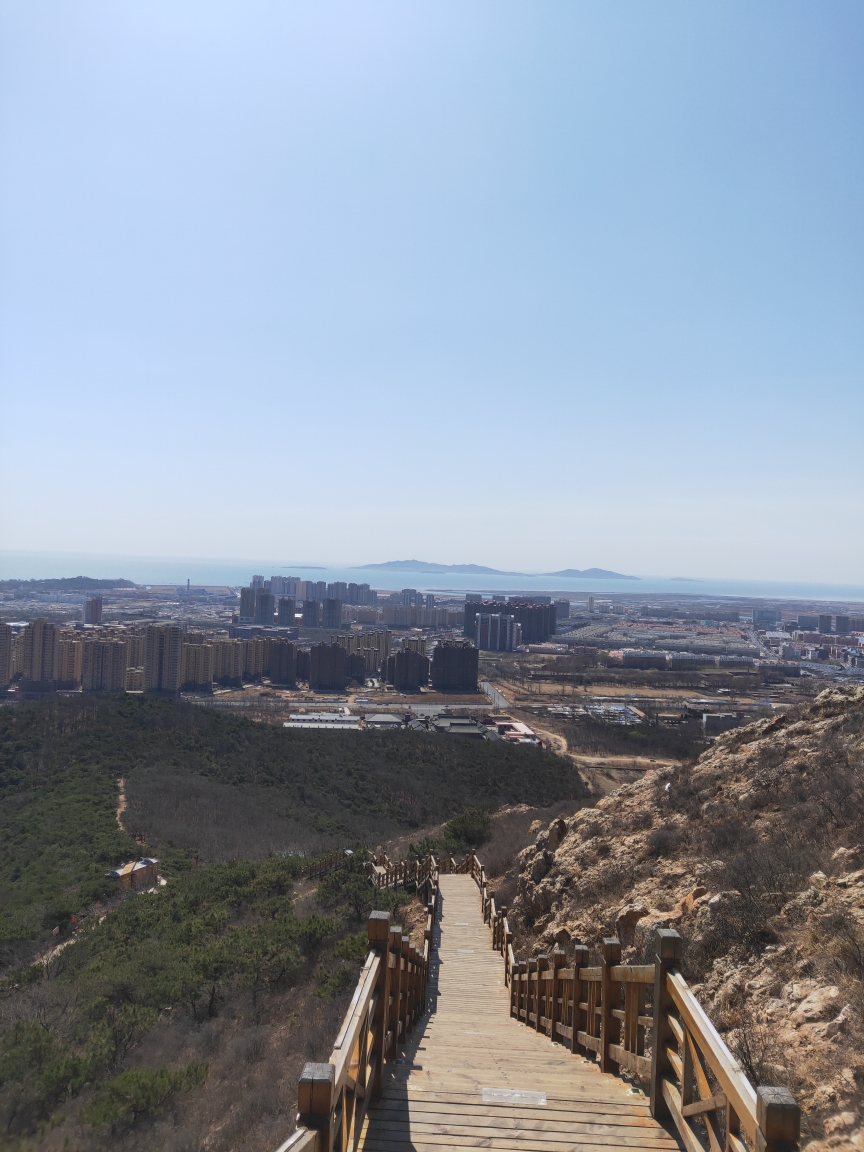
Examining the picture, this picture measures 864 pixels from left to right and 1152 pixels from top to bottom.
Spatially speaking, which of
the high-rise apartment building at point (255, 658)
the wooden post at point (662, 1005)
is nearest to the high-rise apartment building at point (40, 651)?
the high-rise apartment building at point (255, 658)

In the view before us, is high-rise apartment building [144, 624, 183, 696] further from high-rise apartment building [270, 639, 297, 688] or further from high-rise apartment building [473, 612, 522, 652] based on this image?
high-rise apartment building [473, 612, 522, 652]

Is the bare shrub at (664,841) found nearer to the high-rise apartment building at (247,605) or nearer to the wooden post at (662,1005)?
the wooden post at (662,1005)

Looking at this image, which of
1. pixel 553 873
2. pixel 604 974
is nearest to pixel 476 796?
pixel 553 873

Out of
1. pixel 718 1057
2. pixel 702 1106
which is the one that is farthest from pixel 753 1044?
pixel 718 1057

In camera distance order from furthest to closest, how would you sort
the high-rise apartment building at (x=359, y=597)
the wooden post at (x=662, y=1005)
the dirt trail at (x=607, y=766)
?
1. the high-rise apartment building at (x=359, y=597)
2. the dirt trail at (x=607, y=766)
3. the wooden post at (x=662, y=1005)

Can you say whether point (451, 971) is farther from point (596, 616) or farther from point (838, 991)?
point (596, 616)

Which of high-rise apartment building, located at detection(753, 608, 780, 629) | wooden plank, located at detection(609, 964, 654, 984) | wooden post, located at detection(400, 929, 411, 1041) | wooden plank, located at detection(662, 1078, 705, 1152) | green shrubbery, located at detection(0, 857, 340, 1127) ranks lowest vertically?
high-rise apartment building, located at detection(753, 608, 780, 629)

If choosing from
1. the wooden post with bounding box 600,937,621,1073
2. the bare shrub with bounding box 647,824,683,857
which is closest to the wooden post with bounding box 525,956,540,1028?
the wooden post with bounding box 600,937,621,1073
